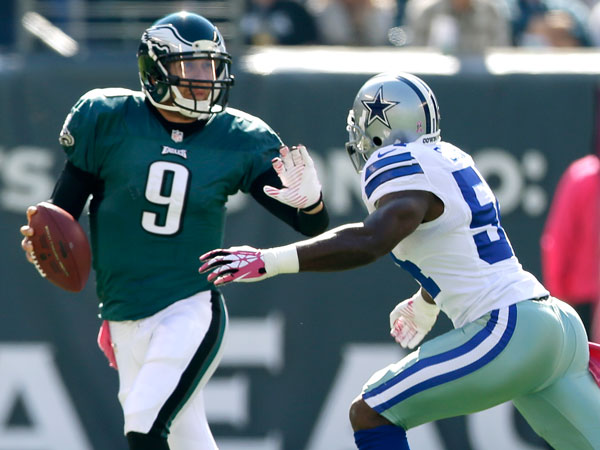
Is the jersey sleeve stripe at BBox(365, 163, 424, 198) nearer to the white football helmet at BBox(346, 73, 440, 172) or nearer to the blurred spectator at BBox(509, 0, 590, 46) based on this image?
the white football helmet at BBox(346, 73, 440, 172)

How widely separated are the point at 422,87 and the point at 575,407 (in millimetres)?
1143

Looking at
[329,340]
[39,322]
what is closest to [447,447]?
[329,340]

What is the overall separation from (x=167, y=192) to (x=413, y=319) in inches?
38.8

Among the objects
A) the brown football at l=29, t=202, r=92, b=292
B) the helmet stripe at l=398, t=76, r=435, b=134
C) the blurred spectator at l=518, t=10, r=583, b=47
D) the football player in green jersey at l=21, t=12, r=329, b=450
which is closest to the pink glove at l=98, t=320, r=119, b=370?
the football player in green jersey at l=21, t=12, r=329, b=450

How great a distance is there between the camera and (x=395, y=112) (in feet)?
12.7

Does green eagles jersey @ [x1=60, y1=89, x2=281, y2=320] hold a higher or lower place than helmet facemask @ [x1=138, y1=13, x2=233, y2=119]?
lower

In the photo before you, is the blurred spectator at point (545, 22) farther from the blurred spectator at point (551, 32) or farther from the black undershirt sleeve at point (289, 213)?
the black undershirt sleeve at point (289, 213)

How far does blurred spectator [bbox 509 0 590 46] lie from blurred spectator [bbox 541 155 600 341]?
196cm

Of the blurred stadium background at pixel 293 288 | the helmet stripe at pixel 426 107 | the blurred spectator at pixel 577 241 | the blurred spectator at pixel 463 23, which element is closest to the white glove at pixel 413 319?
the helmet stripe at pixel 426 107

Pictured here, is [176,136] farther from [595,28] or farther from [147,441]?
[595,28]

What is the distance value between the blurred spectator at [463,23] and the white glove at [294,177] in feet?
→ 9.78

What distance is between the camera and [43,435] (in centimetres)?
603

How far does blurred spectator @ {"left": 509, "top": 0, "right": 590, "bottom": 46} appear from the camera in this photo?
7.45 meters

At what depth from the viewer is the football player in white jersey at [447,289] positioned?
3.52 meters
